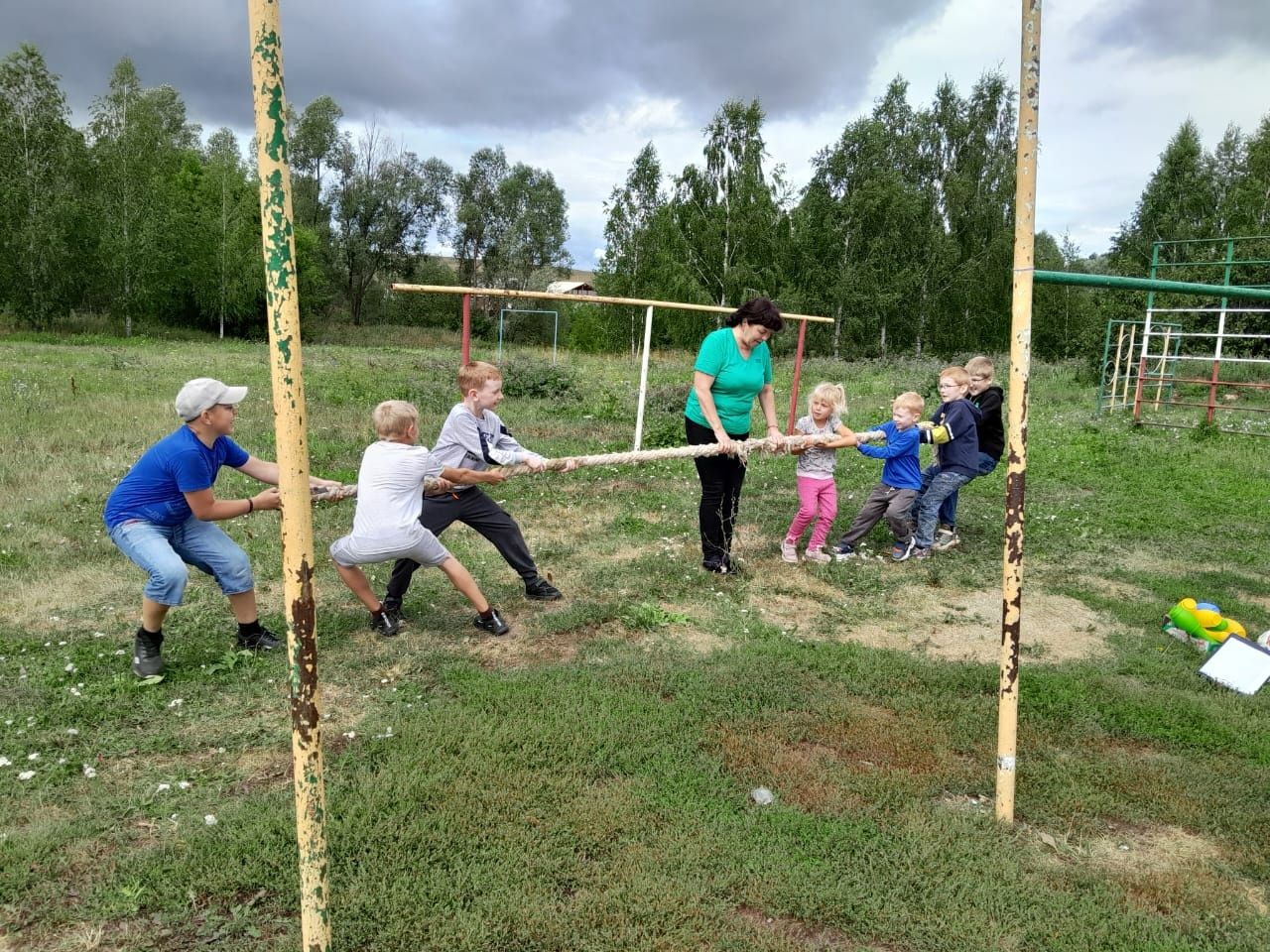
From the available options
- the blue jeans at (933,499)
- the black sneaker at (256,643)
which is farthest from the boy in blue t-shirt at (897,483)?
the black sneaker at (256,643)

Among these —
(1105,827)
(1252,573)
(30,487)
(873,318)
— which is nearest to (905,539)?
(1252,573)

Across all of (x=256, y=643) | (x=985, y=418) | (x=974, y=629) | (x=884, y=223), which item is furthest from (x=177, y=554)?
(x=884, y=223)

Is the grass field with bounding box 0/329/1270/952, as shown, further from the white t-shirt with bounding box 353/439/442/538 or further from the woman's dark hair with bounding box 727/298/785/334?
the woman's dark hair with bounding box 727/298/785/334

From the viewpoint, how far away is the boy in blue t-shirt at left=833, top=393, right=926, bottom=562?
21.8ft

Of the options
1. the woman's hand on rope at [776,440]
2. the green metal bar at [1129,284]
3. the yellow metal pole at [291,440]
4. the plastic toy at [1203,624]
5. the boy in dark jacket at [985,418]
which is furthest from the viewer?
the boy in dark jacket at [985,418]

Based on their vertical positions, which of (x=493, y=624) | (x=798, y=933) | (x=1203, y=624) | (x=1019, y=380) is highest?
(x=1019, y=380)

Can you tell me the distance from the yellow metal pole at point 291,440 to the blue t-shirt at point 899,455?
530cm

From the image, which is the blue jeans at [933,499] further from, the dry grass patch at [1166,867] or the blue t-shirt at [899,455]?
the dry grass patch at [1166,867]

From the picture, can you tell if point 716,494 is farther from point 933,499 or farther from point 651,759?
point 651,759

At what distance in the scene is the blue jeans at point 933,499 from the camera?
685 cm

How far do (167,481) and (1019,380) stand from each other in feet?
12.6

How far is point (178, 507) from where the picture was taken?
4227 millimetres

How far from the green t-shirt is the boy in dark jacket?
2101 mm

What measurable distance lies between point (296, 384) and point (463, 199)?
49.7 metres
